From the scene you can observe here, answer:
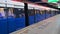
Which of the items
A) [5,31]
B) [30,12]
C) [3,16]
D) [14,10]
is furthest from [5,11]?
[30,12]

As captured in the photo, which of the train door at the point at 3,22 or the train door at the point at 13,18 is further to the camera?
the train door at the point at 13,18

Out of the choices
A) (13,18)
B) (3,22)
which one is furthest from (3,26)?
(13,18)

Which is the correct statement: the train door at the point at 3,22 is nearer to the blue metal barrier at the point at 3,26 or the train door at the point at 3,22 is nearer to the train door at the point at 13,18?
the blue metal barrier at the point at 3,26

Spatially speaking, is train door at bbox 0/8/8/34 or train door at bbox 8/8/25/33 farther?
train door at bbox 8/8/25/33

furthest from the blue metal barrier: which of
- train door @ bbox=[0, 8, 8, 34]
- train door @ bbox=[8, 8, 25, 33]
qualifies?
train door @ bbox=[8, 8, 25, 33]

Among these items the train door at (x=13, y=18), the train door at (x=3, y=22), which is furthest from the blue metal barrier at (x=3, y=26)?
the train door at (x=13, y=18)

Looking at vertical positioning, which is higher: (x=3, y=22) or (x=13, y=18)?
(x=3, y=22)

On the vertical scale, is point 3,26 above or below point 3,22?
below

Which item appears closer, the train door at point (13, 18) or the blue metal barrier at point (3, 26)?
the blue metal barrier at point (3, 26)

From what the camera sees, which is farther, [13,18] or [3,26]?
[13,18]

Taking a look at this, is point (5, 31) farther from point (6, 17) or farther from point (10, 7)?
point (10, 7)

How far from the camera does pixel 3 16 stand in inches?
307

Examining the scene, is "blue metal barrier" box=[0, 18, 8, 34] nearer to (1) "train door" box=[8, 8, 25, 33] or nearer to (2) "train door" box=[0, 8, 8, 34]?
(2) "train door" box=[0, 8, 8, 34]

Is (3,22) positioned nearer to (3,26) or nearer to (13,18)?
(3,26)
